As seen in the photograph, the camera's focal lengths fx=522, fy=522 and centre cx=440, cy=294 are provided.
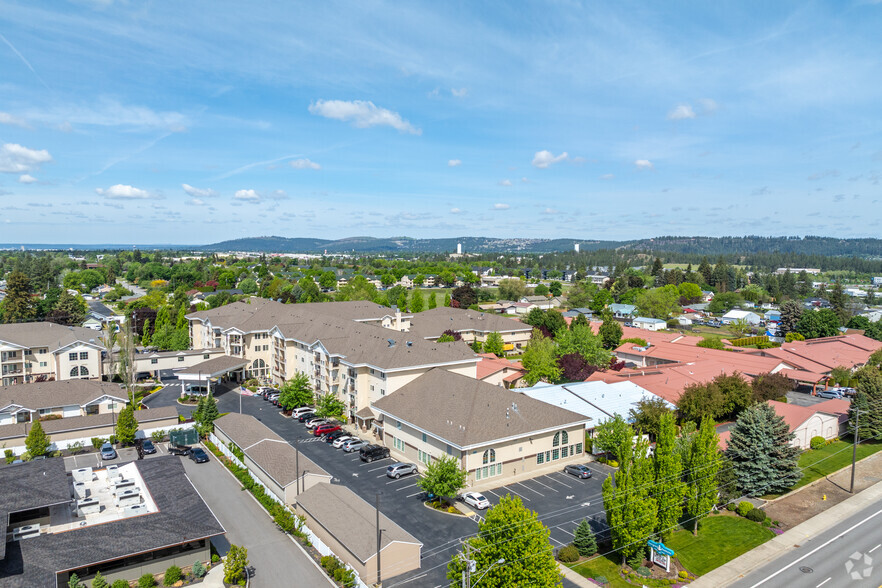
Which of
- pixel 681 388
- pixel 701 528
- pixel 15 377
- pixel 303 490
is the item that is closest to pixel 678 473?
pixel 701 528

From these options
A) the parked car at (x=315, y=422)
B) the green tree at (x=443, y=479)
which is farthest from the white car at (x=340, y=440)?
the green tree at (x=443, y=479)

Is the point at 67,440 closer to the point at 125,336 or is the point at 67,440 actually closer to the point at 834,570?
the point at 125,336

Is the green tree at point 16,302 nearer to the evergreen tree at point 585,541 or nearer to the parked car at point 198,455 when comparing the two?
the parked car at point 198,455

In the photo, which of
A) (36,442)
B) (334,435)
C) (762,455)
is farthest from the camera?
(334,435)

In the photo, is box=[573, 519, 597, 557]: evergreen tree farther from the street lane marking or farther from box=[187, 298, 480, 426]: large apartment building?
box=[187, 298, 480, 426]: large apartment building

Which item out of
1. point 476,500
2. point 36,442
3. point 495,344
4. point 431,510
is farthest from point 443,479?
point 495,344

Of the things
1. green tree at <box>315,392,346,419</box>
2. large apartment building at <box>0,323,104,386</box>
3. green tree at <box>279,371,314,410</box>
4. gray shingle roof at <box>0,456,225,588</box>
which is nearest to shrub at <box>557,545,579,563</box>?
gray shingle roof at <box>0,456,225,588</box>

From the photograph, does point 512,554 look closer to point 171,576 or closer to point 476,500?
point 476,500
